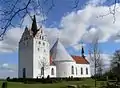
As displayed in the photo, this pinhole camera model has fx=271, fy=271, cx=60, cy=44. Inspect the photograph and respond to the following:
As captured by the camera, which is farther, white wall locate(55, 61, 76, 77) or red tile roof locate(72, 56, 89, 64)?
red tile roof locate(72, 56, 89, 64)

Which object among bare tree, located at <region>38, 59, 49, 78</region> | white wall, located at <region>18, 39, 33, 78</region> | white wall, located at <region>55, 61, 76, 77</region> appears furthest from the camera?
white wall, located at <region>55, 61, 76, 77</region>

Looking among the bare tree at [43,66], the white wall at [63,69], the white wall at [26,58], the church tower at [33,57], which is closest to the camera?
the church tower at [33,57]

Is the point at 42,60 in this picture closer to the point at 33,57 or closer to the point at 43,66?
the point at 43,66

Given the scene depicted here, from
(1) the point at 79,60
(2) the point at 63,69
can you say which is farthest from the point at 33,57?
(1) the point at 79,60

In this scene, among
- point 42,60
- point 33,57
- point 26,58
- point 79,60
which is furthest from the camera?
point 79,60

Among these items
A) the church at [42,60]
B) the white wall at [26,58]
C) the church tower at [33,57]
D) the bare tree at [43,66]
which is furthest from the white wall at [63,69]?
the white wall at [26,58]

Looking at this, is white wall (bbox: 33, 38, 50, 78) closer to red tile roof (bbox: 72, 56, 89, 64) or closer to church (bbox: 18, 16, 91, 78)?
church (bbox: 18, 16, 91, 78)

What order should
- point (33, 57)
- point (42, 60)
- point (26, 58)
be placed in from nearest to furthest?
1. point (33, 57)
2. point (42, 60)
3. point (26, 58)

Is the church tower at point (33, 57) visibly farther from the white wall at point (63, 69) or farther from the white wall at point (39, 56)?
the white wall at point (63, 69)

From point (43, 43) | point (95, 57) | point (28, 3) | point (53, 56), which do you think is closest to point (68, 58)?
point (53, 56)

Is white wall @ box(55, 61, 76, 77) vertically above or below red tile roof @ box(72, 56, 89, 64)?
below

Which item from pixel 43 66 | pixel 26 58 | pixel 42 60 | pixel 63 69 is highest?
pixel 26 58

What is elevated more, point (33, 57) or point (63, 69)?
point (33, 57)

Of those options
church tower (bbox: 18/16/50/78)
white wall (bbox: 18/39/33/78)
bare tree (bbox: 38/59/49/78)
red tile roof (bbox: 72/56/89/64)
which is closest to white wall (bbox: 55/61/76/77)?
church tower (bbox: 18/16/50/78)
